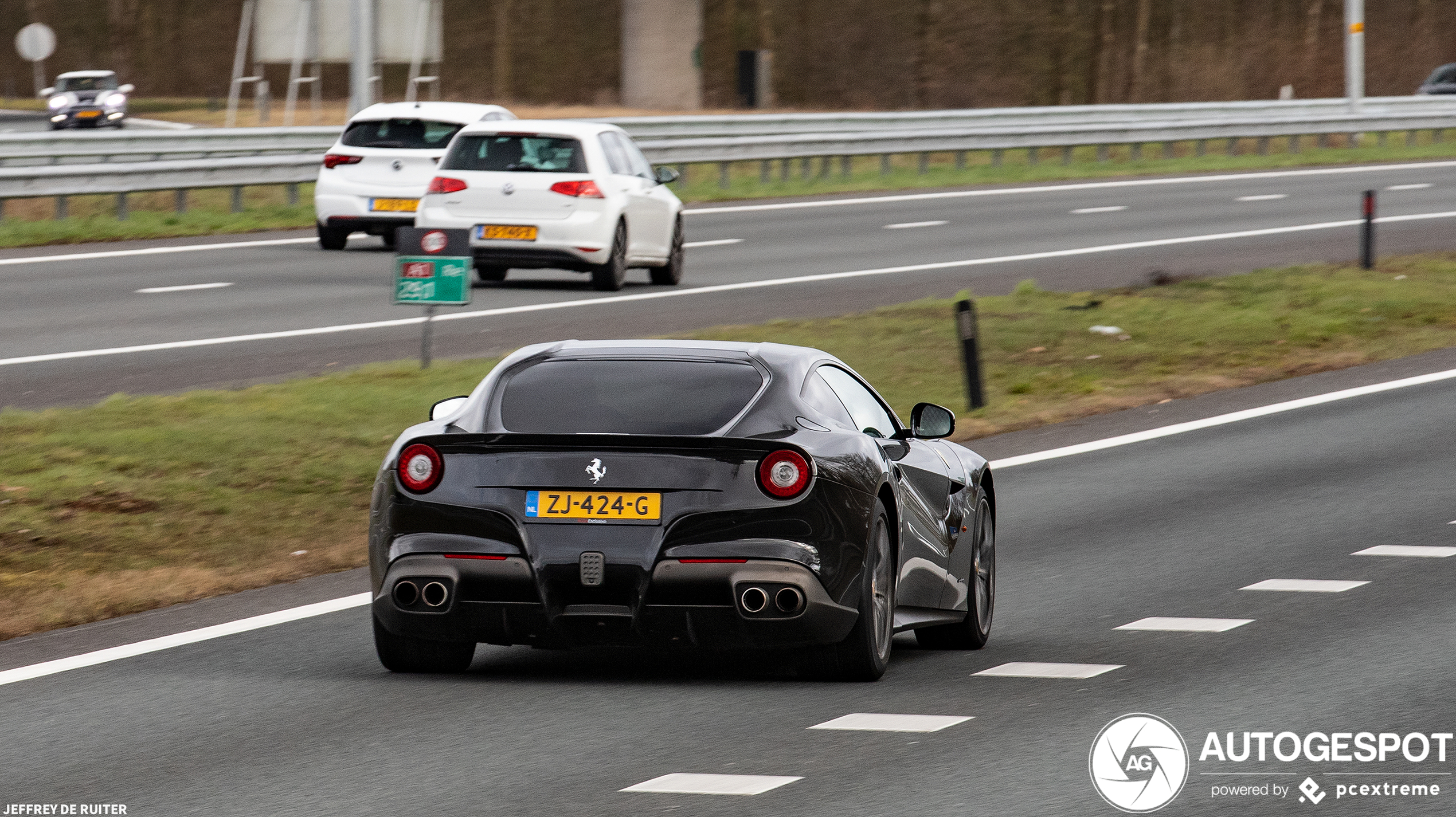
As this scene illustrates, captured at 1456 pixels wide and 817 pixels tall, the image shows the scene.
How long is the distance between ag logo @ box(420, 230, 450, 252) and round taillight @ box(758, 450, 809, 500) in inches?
354

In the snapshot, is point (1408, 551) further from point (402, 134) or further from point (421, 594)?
point (402, 134)

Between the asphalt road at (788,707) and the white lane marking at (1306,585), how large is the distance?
0.09 m

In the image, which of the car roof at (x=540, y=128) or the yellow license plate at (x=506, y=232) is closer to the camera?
the yellow license plate at (x=506, y=232)

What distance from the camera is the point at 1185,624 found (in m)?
9.65

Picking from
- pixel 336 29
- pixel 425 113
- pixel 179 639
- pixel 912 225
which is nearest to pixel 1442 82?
pixel 912 225

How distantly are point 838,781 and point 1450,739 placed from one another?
196 cm

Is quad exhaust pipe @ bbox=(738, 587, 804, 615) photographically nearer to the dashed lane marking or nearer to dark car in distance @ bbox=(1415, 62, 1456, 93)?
the dashed lane marking

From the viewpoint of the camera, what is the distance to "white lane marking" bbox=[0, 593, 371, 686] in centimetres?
874

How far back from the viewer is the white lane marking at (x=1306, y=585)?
34.4 ft

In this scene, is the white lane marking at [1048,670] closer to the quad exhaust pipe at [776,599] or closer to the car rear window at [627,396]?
the quad exhaust pipe at [776,599]

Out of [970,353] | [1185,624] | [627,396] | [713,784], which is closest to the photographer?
Answer: [713,784]

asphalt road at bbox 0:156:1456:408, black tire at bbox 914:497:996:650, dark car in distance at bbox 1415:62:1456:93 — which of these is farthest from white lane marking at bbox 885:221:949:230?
dark car in distance at bbox 1415:62:1456:93

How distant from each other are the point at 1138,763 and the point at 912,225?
27236 millimetres
